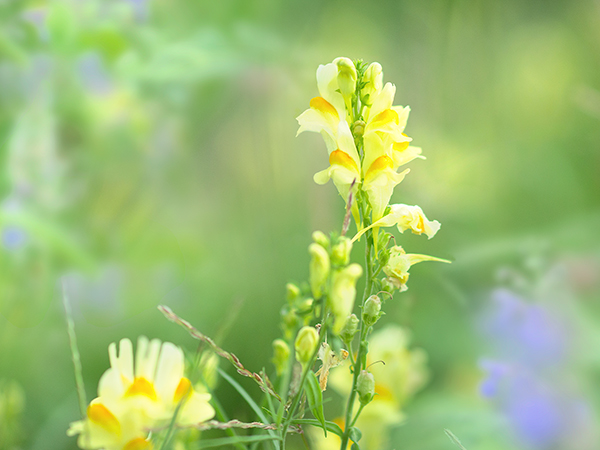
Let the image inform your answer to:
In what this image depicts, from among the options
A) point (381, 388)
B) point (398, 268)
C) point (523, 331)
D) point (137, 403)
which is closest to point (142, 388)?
point (137, 403)

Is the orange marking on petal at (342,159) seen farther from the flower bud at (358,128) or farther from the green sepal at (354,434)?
the green sepal at (354,434)

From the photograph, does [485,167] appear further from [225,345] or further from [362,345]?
[362,345]

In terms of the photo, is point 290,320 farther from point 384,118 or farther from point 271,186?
point 271,186

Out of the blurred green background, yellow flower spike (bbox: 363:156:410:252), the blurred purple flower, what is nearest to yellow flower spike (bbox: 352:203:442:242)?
yellow flower spike (bbox: 363:156:410:252)

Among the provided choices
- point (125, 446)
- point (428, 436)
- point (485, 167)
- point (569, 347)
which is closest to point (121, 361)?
point (125, 446)

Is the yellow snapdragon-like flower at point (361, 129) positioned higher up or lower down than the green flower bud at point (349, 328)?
higher up

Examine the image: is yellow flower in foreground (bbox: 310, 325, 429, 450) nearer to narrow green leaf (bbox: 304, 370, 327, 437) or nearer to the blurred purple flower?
narrow green leaf (bbox: 304, 370, 327, 437)

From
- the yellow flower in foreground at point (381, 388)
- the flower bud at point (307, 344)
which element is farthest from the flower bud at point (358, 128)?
the yellow flower in foreground at point (381, 388)
